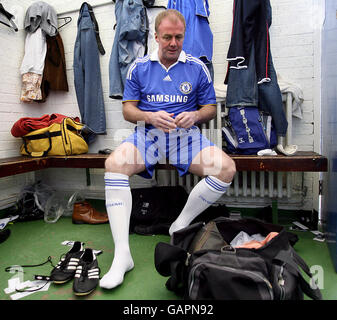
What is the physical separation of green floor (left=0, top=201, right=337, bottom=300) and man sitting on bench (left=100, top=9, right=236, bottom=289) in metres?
0.10

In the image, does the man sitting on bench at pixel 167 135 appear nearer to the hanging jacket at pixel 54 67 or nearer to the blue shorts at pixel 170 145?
the blue shorts at pixel 170 145

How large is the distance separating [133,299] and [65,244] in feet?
2.52

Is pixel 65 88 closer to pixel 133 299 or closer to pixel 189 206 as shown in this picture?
pixel 189 206

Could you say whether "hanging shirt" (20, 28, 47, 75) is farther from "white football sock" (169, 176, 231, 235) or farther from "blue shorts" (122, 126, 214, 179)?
"white football sock" (169, 176, 231, 235)

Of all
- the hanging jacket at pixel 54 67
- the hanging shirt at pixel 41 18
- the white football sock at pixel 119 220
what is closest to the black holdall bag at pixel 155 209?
the white football sock at pixel 119 220

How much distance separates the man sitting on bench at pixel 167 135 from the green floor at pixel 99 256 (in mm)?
103

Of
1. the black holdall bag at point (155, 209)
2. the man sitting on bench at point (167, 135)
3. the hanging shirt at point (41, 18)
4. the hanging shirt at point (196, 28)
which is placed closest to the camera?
the man sitting on bench at point (167, 135)

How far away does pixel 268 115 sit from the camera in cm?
179

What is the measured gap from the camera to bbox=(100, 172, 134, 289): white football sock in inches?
43.8

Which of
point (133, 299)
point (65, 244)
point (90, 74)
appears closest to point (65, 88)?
point (90, 74)

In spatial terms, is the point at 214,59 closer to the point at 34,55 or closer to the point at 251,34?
the point at 251,34

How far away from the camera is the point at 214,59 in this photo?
2109 millimetres

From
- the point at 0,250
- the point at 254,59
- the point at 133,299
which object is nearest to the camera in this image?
the point at 133,299

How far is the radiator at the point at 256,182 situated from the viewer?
1.88m
